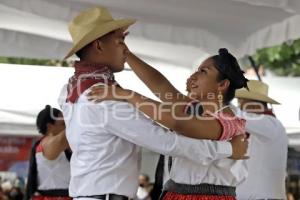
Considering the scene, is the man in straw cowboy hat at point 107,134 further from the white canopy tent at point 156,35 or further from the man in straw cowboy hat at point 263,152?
the man in straw cowboy hat at point 263,152

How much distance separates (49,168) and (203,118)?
2.11 metres

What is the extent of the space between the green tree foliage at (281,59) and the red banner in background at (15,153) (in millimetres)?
4117

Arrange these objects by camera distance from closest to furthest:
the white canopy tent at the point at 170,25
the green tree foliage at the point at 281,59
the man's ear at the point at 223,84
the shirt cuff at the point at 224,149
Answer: the shirt cuff at the point at 224,149 → the man's ear at the point at 223,84 → the white canopy tent at the point at 170,25 → the green tree foliage at the point at 281,59

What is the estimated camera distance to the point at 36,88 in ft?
19.3

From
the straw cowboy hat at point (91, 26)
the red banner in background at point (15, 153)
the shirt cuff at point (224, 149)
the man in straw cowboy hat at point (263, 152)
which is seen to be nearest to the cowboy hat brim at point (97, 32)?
the straw cowboy hat at point (91, 26)

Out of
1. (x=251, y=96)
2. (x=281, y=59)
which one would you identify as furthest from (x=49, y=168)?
(x=281, y=59)

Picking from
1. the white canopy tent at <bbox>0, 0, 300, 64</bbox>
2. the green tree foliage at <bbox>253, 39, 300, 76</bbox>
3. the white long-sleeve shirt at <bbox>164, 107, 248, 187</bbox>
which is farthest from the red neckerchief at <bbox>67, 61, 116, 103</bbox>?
the green tree foliage at <bbox>253, 39, 300, 76</bbox>

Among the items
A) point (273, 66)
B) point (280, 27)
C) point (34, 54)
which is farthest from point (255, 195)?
point (273, 66)

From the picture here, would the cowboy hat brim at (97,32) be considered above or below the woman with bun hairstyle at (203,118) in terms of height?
above

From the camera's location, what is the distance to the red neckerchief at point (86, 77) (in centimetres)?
263

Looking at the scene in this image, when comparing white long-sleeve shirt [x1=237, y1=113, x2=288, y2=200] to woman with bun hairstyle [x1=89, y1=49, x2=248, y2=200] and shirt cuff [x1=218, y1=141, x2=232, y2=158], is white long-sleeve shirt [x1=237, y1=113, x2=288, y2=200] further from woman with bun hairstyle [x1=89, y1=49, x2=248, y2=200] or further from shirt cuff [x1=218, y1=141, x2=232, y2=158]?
shirt cuff [x1=218, y1=141, x2=232, y2=158]

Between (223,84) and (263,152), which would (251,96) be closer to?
(263,152)

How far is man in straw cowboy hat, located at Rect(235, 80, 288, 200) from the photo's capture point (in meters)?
4.10

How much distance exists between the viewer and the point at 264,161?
4.17m
